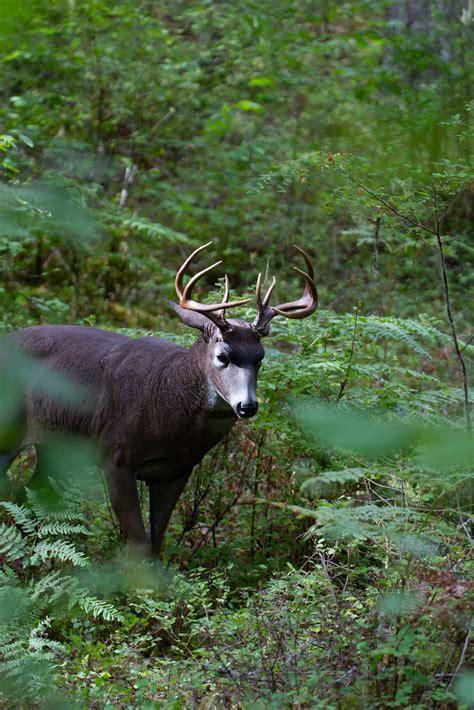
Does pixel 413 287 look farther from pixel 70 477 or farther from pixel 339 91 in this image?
pixel 70 477

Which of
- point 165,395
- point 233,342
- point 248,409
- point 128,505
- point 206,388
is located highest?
point 233,342

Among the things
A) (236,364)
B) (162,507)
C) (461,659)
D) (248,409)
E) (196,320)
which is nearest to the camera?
(461,659)

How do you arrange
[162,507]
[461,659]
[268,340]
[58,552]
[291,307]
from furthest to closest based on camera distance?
[268,340] < [162,507] < [291,307] < [58,552] < [461,659]

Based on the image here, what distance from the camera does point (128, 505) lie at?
607 cm

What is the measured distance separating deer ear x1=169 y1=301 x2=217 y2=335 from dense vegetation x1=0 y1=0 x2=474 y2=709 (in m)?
0.58

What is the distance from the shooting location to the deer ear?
586 cm

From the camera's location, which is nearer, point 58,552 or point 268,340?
point 58,552

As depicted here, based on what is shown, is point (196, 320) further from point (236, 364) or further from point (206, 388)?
point (236, 364)

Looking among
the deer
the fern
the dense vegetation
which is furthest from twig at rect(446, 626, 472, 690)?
the deer

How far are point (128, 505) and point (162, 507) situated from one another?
283 mm

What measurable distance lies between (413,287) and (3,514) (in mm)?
7459

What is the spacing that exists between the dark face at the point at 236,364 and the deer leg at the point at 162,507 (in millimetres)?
873

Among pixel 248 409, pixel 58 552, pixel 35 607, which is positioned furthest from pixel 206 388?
pixel 35 607

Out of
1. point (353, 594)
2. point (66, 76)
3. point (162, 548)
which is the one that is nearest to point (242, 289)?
point (66, 76)
